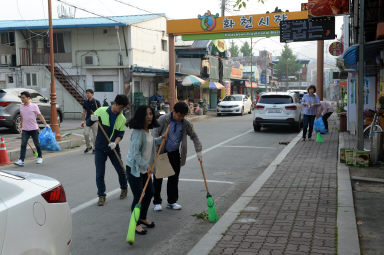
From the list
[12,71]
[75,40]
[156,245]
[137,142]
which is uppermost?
[75,40]

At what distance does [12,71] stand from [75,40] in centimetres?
479

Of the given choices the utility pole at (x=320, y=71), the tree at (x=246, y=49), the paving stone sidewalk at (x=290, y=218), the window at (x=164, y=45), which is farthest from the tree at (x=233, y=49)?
the paving stone sidewalk at (x=290, y=218)

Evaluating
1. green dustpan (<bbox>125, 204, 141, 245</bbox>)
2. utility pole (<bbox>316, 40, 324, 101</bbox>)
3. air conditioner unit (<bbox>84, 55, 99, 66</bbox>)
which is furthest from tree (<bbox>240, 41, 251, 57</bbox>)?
green dustpan (<bbox>125, 204, 141, 245</bbox>)

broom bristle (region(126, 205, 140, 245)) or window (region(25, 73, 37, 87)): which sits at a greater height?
window (region(25, 73, 37, 87))

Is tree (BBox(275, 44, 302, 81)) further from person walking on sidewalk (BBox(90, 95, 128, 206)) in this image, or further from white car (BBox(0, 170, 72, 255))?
white car (BBox(0, 170, 72, 255))

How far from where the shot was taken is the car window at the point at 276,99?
17.0 meters

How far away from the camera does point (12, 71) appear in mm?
27625

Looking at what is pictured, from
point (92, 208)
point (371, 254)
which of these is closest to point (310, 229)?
point (371, 254)

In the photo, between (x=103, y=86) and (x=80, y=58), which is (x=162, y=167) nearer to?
(x=103, y=86)

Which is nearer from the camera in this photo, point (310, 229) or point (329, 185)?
point (310, 229)

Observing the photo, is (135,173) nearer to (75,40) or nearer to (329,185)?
(329,185)

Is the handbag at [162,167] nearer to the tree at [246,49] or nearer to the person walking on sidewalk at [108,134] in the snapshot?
the person walking on sidewalk at [108,134]

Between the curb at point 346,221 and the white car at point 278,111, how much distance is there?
9.42 m

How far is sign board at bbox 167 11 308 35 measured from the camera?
73.3ft
